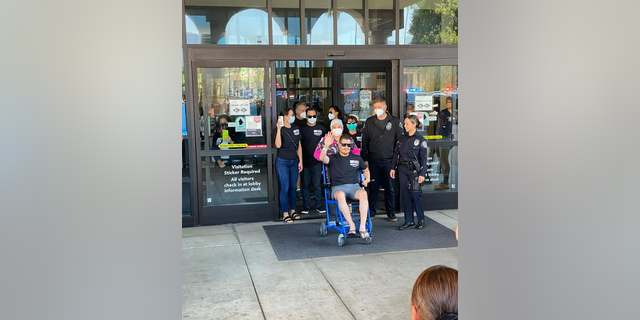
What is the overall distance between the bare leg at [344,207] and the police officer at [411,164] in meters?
1.05

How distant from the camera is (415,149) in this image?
760 centimetres

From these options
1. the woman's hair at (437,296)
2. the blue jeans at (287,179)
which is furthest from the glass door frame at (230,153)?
the woman's hair at (437,296)

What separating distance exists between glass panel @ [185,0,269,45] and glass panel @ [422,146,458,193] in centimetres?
335

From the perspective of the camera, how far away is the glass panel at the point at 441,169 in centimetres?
909

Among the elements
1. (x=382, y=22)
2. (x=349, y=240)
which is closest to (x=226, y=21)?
(x=382, y=22)

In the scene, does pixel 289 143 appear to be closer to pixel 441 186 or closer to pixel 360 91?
pixel 360 91

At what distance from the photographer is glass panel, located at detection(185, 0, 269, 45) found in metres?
8.05

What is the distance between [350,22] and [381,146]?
2.00m

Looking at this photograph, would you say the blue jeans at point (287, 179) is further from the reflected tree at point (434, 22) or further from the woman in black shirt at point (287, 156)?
the reflected tree at point (434, 22)

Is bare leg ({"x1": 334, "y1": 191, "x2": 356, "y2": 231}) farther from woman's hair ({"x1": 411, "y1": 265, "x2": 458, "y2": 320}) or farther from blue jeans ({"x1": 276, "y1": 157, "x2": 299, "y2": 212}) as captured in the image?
woman's hair ({"x1": 411, "y1": 265, "x2": 458, "y2": 320})
